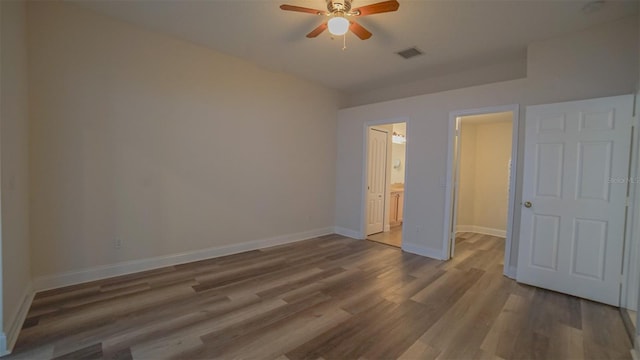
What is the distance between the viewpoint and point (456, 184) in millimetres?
4289

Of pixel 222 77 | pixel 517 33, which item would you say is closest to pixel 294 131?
pixel 222 77

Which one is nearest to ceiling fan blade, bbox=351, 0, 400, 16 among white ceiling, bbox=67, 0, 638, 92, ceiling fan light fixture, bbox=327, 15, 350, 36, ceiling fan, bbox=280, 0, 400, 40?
Result: ceiling fan, bbox=280, 0, 400, 40

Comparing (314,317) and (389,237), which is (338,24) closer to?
(314,317)

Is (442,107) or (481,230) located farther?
(481,230)

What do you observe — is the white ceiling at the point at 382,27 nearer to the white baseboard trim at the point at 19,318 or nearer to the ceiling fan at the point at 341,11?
the ceiling fan at the point at 341,11

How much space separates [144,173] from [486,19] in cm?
432

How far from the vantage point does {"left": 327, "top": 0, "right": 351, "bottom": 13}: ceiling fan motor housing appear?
8.41 ft

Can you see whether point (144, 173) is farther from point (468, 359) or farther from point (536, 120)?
point (536, 120)

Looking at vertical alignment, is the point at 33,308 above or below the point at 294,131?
below

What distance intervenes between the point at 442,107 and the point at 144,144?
4213mm

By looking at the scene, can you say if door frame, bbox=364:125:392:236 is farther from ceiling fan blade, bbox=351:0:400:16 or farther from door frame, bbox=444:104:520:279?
ceiling fan blade, bbox=351:0:400:16

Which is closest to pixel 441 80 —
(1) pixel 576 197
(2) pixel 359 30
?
(2) pixel 359 30

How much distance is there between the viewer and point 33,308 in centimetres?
250

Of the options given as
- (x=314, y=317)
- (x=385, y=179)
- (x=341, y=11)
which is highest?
(x=341, y=11)
